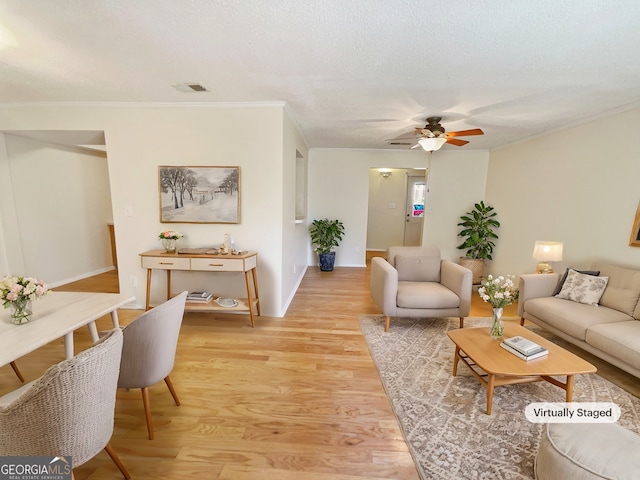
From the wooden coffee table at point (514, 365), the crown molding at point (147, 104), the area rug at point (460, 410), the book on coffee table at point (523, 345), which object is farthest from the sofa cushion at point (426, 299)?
the crown molding at point (147, 104)

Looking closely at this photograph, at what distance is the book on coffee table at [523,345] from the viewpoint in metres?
1.85

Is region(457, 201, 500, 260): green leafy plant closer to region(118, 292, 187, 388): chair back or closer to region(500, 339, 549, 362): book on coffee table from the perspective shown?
region(500, 339, 549, 362): book on coffee table


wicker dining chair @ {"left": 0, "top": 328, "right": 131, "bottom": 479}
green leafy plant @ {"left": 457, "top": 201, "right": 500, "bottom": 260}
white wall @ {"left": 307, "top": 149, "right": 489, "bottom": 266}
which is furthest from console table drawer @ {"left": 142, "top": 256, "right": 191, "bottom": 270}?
green leafy plant @ {"left": 457, "top": 201, "right": 500, "bottom": 260}

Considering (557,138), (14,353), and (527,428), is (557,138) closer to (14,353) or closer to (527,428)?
(527,428)

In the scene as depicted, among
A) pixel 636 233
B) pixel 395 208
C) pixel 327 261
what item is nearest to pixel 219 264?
pixel 327 261

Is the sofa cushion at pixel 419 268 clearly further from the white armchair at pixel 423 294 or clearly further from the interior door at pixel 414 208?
the interior door at pixel 414 208

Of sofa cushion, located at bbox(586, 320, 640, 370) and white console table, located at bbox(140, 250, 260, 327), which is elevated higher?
white console table, located at bbox(140, 250, 260, 327)

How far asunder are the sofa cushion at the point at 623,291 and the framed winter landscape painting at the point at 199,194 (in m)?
3.83

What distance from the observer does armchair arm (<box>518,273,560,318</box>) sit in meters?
2.96

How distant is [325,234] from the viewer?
216 inches

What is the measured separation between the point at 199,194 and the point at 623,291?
4364 millimetres

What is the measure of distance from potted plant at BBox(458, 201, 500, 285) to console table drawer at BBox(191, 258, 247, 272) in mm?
4009

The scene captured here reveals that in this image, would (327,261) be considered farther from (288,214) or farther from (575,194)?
(575,194)

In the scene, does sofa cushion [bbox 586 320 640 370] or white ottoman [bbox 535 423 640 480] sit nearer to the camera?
white ottoman [bbox 535 423 640 480]
